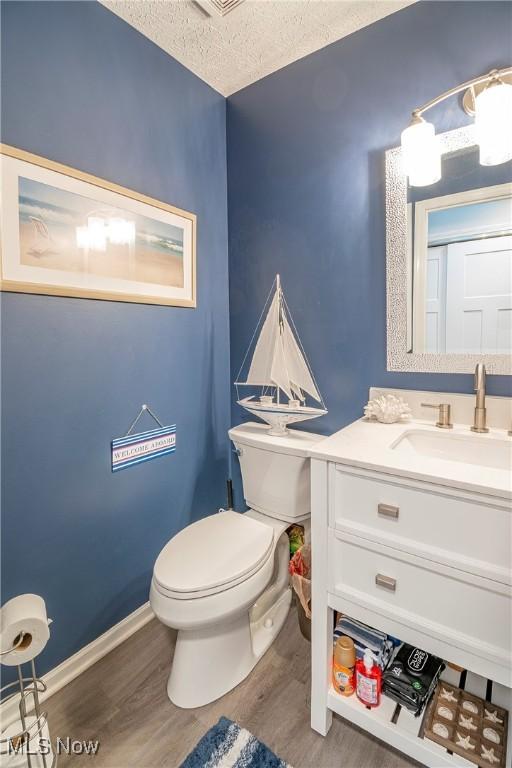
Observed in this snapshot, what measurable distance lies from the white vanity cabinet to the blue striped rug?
0.59 ft

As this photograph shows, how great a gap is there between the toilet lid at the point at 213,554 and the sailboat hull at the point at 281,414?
1.30 ft

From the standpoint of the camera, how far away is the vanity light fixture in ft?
3.64

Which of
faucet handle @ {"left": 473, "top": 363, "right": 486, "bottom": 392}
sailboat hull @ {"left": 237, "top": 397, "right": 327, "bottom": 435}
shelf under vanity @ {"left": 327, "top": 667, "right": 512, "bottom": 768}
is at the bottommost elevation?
shelf under vanity @ {"left": 327, "top": 667, "right": 512, "bottom": 768}

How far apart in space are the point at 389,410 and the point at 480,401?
0.29 meters

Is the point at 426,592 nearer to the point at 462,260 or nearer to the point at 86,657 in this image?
the point at 462,260

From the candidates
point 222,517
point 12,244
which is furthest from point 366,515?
point 12,244

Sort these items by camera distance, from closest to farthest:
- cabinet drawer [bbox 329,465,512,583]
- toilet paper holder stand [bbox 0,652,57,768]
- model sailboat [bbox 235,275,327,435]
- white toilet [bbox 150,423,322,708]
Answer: cabinet drawer [bbox 329,465,512,583], toilet paper holder stand [bbox 0,652,57,768], white toilet [bbox 150,423,322,708], model sailboat [bbox 235,275,327,435]

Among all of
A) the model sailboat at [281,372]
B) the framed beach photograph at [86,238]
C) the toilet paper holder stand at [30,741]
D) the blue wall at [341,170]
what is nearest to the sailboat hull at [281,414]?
the model sailboat at [281,372]

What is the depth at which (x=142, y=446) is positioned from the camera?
157cm

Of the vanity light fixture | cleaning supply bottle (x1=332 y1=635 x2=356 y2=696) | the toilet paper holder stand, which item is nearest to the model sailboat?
the vanity light fixture

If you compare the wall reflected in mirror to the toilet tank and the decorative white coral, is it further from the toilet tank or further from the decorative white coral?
the toilet tank

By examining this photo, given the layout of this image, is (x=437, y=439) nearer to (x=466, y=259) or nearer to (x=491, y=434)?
(x=491, y=434)

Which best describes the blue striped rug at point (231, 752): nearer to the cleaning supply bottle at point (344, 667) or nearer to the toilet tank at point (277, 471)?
the cleaning supply bottle at point (344, 667)

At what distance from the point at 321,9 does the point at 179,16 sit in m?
0.52
